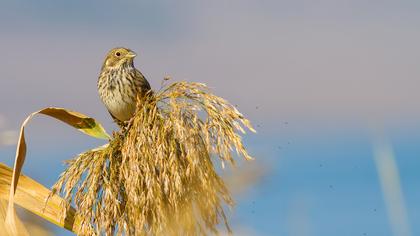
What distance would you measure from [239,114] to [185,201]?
55 centimetres

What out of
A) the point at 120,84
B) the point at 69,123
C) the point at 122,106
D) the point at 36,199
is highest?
the point at 120,84

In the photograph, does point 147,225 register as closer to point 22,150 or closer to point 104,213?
point 104,213

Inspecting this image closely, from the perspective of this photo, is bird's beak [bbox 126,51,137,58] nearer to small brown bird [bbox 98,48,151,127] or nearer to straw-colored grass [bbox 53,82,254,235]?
small brown bird [bbox 98,48,151,127]

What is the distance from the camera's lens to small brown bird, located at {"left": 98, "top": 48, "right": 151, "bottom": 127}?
6.20 metres

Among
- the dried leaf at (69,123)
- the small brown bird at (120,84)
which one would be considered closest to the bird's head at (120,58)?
the small brown bird at (120,84)

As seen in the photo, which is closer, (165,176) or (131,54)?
(165,176)

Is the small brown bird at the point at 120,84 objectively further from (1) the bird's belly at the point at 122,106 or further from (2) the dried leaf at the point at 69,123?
(2) the dried leaf at the point at 69,123

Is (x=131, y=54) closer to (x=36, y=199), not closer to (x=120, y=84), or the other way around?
(x=120, y=84)

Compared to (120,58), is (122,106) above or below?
below

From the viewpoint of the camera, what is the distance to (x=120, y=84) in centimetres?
641

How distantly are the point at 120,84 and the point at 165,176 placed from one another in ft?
9.25

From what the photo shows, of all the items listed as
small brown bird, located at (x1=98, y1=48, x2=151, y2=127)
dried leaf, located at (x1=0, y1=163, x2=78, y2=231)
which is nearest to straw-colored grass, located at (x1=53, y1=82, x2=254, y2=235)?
dried leaf, located at (x1=0, y1=163, x2=78, y2=231)

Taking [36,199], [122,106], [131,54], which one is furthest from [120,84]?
[36,199]

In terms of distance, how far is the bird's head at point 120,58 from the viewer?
672 centimetres
